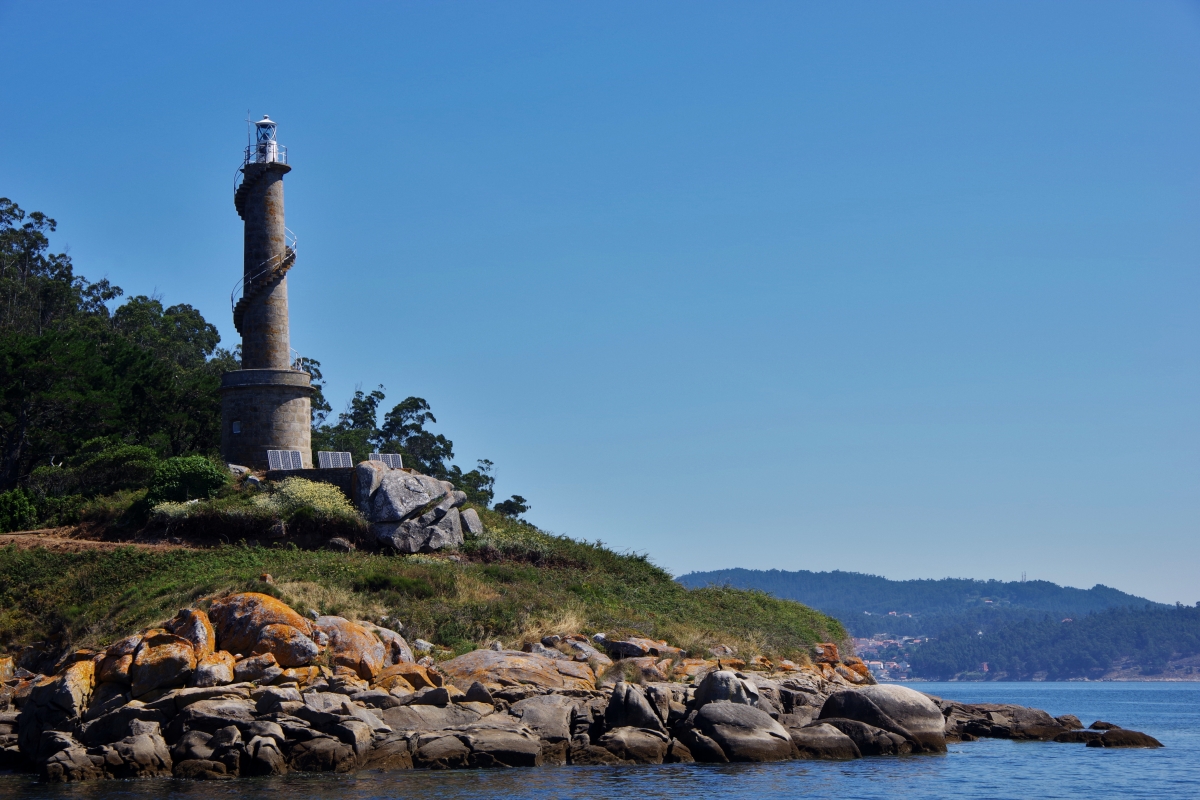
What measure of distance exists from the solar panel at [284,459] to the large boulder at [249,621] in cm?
1361

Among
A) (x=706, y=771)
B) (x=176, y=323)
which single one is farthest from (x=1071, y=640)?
(x=706, y=771)

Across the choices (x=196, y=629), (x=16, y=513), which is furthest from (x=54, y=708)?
(x=16, y=513)

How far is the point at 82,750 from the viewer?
21.0 m

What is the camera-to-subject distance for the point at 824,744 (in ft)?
80.3

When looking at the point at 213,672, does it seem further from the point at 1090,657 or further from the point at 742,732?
the point at 1090,657

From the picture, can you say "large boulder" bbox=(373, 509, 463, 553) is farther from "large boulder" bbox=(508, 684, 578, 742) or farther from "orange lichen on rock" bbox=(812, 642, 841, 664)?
"orange lichen on rock" bbox=(812, 642, 841, 664)

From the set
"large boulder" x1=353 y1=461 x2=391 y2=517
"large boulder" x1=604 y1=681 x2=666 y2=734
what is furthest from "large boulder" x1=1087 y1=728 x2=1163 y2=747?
"large boulder" x1=353 y1=461 x2=391 y2=517

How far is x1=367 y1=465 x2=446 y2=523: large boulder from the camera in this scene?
1411 inches

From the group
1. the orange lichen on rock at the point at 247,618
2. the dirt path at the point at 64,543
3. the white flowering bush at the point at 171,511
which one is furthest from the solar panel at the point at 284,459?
the orange lichen on rock at the point at 247,618

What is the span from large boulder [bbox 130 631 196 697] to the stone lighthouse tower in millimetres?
17555

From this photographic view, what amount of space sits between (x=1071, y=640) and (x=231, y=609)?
199721mm

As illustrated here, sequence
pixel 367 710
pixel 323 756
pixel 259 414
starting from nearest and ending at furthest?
1. pixel 323 756
2. pixel 367 710
3. pixel 259 414

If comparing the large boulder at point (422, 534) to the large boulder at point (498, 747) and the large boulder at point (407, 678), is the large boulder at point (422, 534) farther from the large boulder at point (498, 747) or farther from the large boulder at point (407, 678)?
the large boulder at point (498, 747)

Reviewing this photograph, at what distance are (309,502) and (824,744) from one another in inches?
726
